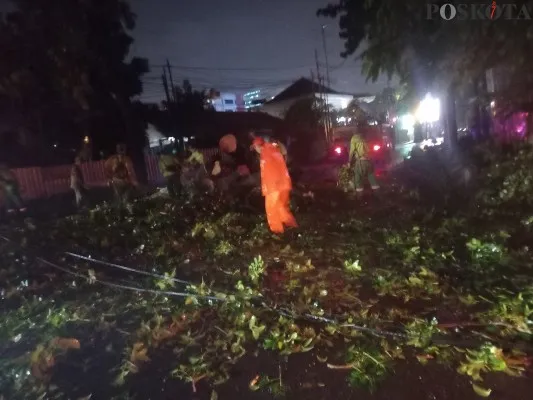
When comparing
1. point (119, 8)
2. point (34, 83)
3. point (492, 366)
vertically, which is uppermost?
point (119, 8)

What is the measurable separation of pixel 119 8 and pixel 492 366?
21.0 metres

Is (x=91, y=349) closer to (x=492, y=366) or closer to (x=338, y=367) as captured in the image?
(x=338, y=367)

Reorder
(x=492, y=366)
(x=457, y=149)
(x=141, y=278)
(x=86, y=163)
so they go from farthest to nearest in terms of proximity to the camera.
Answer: (x=86, y=163)
(x=457, y=149)
(x=141, y=278)
(x=492, y=366)

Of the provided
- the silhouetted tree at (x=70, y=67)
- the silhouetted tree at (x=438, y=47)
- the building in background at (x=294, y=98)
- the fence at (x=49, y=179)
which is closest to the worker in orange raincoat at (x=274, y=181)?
the silhouetted tree at (x=438, y=47)

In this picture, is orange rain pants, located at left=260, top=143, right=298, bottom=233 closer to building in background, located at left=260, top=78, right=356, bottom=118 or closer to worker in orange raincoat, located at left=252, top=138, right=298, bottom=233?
worker in orange raincoat, located at left=252, top=138, right=298, bottom=233

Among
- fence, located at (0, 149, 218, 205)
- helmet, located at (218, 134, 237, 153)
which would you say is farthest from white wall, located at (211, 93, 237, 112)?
helmet, located at (218, 134, 237, 153)

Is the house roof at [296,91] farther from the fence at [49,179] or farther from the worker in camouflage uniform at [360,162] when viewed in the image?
the worker in camouflage uniform at [360,162]

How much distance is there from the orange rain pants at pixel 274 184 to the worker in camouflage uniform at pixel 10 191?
7.90 m

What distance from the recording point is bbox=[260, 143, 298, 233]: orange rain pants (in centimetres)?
714

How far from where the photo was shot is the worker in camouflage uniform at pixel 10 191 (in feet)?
40.9

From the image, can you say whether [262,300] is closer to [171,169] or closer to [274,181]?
[274,181]

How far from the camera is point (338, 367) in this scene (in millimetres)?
3629

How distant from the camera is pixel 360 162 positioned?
34.0ft

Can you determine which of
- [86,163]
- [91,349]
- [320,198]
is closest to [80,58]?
[86,163]
